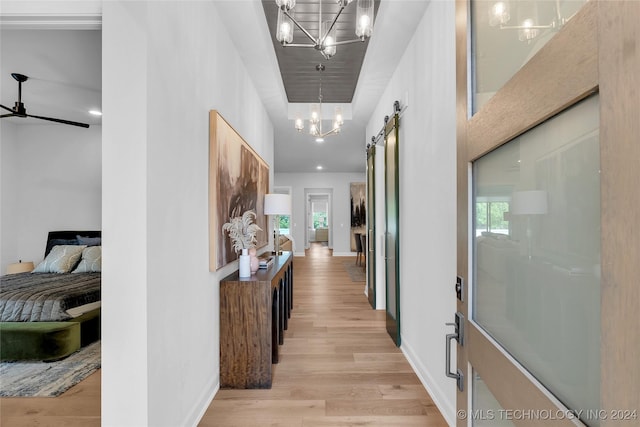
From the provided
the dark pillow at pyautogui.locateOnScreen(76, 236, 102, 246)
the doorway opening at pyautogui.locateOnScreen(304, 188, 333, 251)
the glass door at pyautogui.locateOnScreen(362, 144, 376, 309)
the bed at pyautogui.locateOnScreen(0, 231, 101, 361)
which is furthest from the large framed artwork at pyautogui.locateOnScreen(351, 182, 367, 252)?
the bed at pyautogui.locateOnScreen(0, 231, 101, 361)

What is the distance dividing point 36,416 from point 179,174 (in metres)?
1.96

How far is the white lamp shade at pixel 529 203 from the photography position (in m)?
0.71

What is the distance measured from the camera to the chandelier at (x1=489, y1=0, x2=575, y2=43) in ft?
2.14

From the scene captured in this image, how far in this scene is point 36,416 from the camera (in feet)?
6.46

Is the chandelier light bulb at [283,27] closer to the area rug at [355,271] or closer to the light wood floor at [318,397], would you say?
the light wood floor at [318,397]

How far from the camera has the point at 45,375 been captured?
2.46m

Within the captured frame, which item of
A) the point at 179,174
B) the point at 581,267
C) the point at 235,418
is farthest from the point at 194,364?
the point at 581,267

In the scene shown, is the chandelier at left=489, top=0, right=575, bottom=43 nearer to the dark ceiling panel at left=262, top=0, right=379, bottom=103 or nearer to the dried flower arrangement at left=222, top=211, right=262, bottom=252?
the dried flower arrangement at left=222, top=211, right=262, bottom=252

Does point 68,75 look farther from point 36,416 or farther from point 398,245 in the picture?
point 398,245

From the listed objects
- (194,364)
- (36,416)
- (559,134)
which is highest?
(559,134)

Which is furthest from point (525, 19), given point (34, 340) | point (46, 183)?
point (46, 183)

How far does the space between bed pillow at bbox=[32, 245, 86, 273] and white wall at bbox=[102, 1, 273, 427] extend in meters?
3.34

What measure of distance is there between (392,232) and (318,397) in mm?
1821

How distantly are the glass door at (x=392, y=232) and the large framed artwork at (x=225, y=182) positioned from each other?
1.54m
